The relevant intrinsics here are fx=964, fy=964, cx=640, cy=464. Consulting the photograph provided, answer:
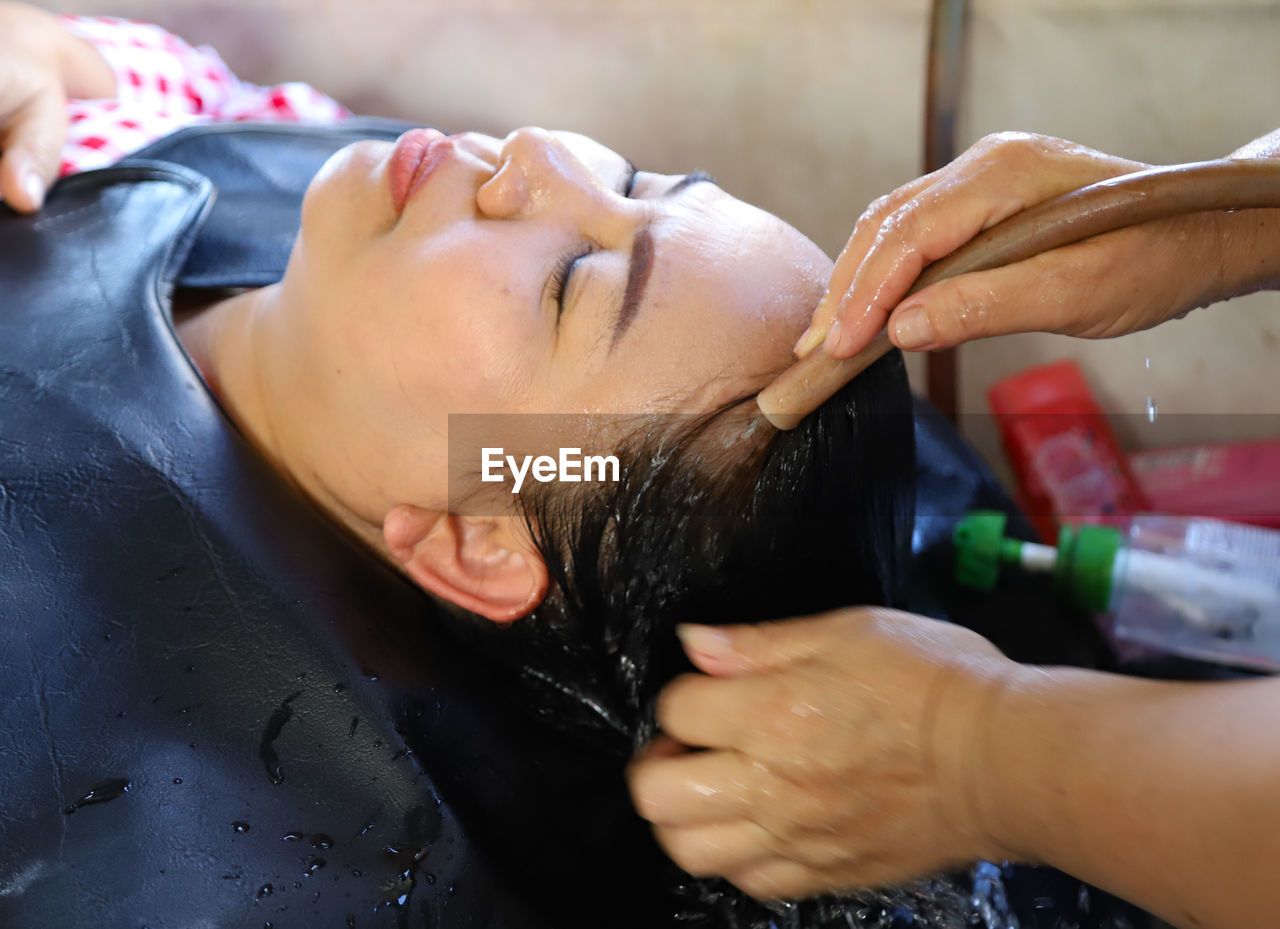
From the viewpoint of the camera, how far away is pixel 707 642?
89 cm

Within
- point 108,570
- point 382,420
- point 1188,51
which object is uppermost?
point 1188,51

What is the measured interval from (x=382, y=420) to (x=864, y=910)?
694 mm

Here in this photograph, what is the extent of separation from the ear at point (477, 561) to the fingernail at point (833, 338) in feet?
1.29

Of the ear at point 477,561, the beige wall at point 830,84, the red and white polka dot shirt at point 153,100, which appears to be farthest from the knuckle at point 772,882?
the red and white polka dot shirt at point 153,100

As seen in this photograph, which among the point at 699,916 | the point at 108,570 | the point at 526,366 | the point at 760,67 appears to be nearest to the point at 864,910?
the point at 699,916

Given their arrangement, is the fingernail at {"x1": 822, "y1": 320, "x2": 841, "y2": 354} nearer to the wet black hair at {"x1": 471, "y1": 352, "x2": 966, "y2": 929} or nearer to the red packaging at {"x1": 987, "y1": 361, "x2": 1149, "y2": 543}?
the wet black hair at {"x1": 471, "y1": 352, "x2": 966, "y2": 929}

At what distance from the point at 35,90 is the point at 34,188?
208 millimetres

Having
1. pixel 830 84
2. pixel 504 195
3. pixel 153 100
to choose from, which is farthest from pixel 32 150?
pixel 830 84

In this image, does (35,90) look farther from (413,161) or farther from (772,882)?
(772,882)

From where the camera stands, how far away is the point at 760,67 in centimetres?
175

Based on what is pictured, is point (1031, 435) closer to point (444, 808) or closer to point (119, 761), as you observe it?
point (444, 808)

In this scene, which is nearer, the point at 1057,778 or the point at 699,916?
the point at 1057,778

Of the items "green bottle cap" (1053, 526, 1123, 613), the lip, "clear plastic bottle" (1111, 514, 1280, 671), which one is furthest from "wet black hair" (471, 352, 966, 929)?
"clear plastic bottle" (1111, 514, 1280, 671)

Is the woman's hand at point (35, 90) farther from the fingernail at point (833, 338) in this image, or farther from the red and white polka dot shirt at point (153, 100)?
the fingernail at point (833, 338)
